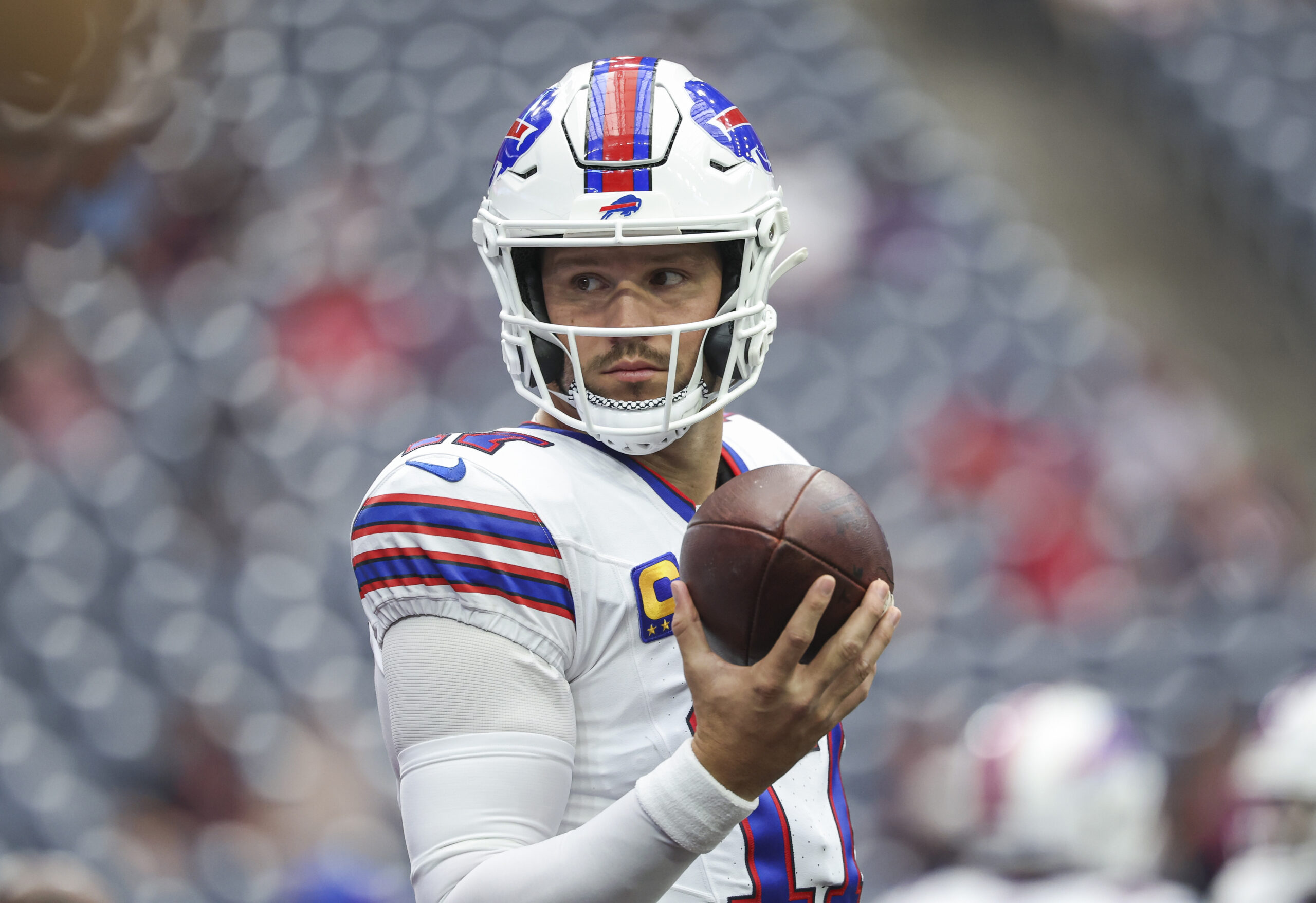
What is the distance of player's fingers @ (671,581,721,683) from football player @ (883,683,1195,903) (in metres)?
1.96

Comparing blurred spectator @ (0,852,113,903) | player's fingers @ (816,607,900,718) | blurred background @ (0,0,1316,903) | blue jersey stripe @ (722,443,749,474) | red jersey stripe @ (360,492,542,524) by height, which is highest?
red jersey stripe @ (360,492,542,524)

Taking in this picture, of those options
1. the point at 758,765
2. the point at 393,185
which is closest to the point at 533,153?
the point at 758,765

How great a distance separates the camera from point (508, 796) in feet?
3.59

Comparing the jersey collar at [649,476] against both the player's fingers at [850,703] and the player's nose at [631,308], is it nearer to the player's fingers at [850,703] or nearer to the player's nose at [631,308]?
the player's nose at [631,308]

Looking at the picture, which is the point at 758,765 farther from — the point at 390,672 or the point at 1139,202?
the point at 1139,202

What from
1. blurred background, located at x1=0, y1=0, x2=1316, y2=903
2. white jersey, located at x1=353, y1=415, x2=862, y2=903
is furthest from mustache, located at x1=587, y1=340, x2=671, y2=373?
blurred background, located at x1=0, y1=0, x2=1316, y2=903

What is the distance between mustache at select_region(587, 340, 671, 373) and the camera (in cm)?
132

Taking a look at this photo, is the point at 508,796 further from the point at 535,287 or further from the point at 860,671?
the point at 535,287

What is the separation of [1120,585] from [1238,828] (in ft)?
2.14

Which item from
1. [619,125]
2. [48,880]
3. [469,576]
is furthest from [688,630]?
[48,880]

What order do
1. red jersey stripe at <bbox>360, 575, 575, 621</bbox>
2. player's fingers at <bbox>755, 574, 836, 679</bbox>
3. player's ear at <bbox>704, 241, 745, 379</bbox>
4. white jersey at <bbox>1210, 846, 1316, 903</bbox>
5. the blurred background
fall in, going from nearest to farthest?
1. player's fingers at <bbox>755, 574, 836, 679</bbox>
2. red jersey stripe at <bbox>360, 575, 575, 621</bbox>
3. player's ear at <bbox>704, 241, 745, 379</bbox>
4. white jersey at <bbox>1210, 846, 1316, 903</bbox>
5. the blurred background

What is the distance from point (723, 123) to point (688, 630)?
1.96ft

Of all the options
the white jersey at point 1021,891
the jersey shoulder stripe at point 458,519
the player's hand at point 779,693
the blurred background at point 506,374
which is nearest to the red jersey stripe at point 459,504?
the jersey shoulder stripe at point 458,519

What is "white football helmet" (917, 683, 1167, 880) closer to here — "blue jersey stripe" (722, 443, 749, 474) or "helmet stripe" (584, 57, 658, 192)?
"blue jersey stripe" (722, 443, 749, 474)
